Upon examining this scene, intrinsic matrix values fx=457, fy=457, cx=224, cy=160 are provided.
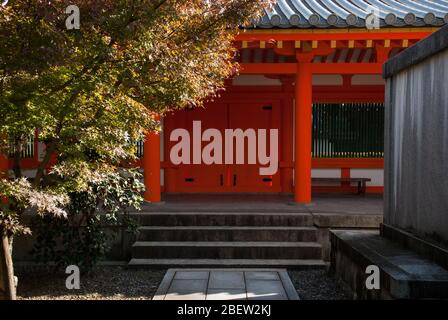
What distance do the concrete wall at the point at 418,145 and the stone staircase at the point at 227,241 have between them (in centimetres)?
172

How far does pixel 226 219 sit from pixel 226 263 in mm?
999

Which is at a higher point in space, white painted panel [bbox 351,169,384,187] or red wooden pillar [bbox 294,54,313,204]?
red wooden pillar [bbox 294,54,313,204]

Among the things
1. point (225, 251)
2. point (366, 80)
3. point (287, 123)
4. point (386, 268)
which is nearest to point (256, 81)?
point (287, 123)

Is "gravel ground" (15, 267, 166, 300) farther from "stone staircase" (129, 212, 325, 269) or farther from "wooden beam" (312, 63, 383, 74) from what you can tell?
"wooden beam" (312, 63, 383, 74)

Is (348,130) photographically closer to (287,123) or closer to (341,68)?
(287,123)

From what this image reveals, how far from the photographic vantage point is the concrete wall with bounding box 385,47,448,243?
14.6ft

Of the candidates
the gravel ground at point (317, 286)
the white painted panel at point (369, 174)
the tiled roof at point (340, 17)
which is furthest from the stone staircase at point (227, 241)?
the white painted panel at point (369, 174)

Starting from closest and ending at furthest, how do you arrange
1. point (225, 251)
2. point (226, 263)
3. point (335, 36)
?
1. point (226, 263)
2. point (225, 251)
3. point (335, 36)

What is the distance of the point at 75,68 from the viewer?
434 cm

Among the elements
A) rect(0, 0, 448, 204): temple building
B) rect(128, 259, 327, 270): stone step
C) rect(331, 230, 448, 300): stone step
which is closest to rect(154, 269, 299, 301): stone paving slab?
rect(128, 259, 327, 270): stone step

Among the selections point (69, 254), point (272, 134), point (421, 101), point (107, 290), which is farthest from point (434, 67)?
point (272, 134)

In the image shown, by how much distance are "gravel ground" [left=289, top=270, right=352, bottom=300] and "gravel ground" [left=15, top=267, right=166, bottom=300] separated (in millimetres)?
1936

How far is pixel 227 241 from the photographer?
7.48 m

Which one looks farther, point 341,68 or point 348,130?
point 348,130
